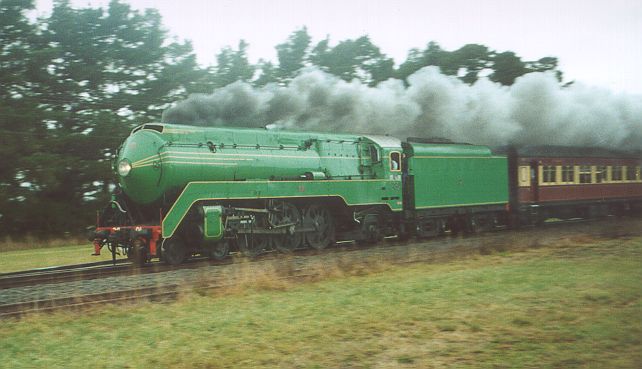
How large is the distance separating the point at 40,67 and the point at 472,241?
66.0 ft

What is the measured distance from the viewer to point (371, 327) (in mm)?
7512

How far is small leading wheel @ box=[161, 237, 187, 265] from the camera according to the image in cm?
1430

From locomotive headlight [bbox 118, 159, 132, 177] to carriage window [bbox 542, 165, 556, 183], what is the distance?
55.3ft

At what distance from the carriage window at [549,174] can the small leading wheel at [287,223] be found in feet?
41.2

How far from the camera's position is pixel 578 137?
1171 inches


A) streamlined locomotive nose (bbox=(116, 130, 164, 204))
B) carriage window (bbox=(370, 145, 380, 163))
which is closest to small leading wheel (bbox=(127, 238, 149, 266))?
streamlined locomotive nose (bbox=(116, 130, 164, 204))

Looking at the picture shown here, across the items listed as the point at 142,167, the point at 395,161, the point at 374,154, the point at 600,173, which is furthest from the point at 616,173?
the point at 142,167

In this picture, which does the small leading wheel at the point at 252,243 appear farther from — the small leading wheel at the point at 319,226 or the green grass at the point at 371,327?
the green grass at the point at 371,327

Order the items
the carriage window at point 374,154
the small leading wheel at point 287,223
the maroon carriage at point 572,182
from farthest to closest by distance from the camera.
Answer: the maroon carriage at point 572,182 → the carriage window at point 374,154 → the small leading wheel at point 287,223

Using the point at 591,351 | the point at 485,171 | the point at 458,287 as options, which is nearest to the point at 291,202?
the point at 458,287

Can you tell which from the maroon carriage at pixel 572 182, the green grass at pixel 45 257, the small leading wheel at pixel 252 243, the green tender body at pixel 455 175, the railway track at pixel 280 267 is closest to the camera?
the railway track at pixel 280 267

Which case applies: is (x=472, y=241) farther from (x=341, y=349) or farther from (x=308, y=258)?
(x=341, y=349)

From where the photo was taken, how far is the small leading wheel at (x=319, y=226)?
1673cm

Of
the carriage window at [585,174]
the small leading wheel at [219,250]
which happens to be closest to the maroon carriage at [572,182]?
the carriage window at [585,174]
